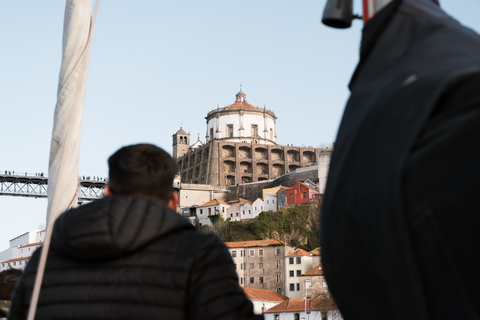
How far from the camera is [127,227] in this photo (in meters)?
1.92

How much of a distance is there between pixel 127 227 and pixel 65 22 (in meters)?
2.24

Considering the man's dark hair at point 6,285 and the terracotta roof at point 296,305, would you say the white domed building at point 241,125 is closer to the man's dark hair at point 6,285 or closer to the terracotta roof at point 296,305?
the terracotta roof at point 296,305

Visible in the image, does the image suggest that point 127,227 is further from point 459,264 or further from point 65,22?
point 65,22

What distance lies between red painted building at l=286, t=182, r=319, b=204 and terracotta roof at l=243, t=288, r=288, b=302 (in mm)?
13599

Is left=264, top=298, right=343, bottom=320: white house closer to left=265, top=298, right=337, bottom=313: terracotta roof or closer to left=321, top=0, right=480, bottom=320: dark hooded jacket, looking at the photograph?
left=265, top=298, right=337, bottom=313: terracotta roof

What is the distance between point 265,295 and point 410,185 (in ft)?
192

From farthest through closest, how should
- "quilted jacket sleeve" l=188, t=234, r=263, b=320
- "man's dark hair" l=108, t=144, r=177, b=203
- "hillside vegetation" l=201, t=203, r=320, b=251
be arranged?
"hillside vegetation" l=201, t=203, r=320, b=251
"man's dark hair" l=108, t=144, r=177, b=203
"quilted jacket sleeve" l=188, t=234, r=263, b=320

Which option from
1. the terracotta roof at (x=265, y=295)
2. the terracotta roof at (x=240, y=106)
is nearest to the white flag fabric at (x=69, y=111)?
the terracotta roof at (x=265, y=295)

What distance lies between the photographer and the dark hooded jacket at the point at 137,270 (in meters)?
1.87

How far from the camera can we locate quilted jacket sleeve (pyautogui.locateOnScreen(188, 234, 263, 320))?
73.5 inches

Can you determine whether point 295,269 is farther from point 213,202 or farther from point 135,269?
point 135,269

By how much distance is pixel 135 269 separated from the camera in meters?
1.90

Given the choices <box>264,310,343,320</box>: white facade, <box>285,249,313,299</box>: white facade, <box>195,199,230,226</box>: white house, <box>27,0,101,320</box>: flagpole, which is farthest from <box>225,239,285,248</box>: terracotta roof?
<box>27,0,101,320</box>: flagpole

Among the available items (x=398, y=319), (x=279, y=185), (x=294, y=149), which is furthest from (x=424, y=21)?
(x=294, y=149)
